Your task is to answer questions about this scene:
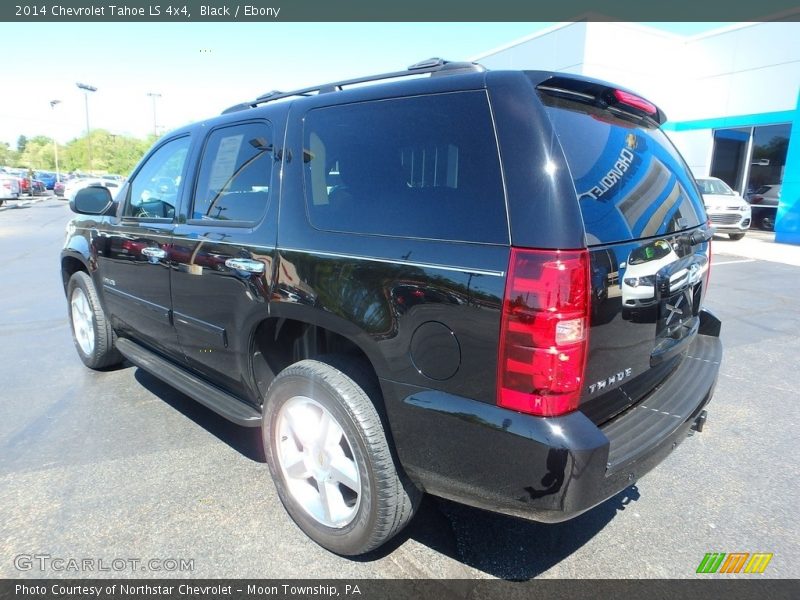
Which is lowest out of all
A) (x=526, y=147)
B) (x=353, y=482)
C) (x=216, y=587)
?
(x=216, y=587)

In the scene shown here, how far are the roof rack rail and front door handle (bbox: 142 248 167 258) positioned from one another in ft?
3.09

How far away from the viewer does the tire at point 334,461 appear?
2.12 m

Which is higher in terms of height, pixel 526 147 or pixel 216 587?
pixel 526 147

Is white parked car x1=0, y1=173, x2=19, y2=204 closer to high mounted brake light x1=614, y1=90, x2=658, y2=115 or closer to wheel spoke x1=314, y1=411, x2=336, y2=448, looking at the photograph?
wheel spoke x1=314, y1=411, x2=336, y2=448

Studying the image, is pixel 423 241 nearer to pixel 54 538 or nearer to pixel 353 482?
pixel 353 482

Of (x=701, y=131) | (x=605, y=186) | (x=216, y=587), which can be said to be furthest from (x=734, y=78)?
(x=216, y=587)

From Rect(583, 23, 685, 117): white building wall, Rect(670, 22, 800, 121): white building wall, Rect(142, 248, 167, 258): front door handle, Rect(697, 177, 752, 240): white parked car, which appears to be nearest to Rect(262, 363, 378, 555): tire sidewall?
Rect(142, 248, 167, 258): front door handle

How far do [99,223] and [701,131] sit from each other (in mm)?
22492

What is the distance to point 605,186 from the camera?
1.96 m

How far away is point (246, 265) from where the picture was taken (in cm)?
260

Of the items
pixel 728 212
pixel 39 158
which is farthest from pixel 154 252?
pixel 39 158

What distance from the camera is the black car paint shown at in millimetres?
1747

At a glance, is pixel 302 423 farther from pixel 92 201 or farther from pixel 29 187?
pixel 29 187

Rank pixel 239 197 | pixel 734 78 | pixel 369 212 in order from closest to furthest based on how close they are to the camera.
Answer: pixel 369 212 → pixel 239 197 → pixel 734 78
